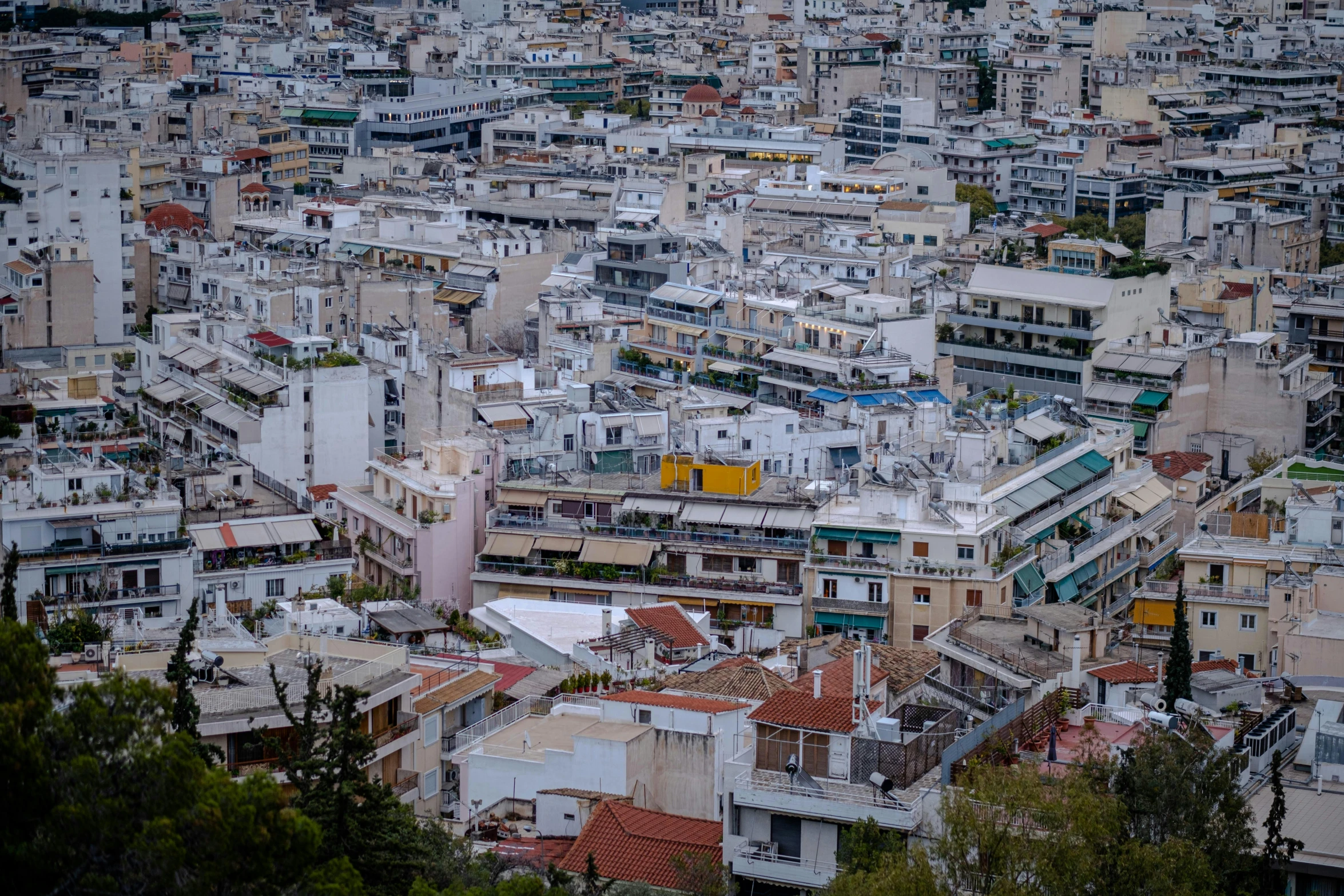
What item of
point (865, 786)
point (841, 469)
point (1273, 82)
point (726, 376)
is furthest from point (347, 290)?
point (1273, 82)

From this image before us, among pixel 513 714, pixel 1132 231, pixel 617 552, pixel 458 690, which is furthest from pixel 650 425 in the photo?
pixel 1132 231

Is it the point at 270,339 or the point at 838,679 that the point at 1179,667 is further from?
the point at 270,339

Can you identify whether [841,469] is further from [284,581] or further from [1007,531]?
[284,581]

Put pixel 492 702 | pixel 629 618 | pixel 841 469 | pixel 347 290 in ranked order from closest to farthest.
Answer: pixel 492 702
pixel 629 618
pixel 841 469
pixel 347 290

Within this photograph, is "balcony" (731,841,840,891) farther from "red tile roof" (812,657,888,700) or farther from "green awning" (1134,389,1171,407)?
"green awning" (1134,389,1171,407)

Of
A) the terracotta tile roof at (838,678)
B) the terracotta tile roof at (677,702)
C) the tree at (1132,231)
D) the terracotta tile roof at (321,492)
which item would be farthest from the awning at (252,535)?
the tree at (1132,231)
